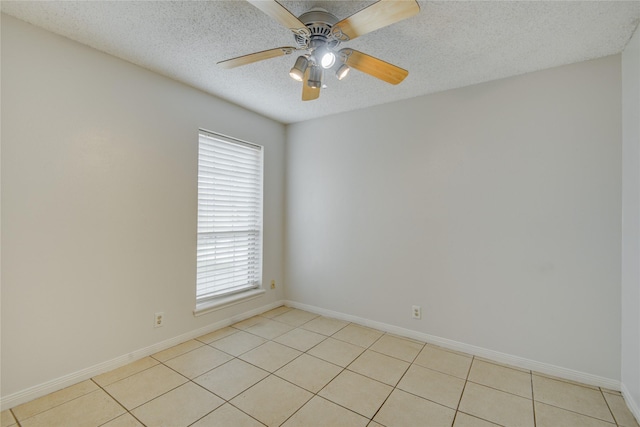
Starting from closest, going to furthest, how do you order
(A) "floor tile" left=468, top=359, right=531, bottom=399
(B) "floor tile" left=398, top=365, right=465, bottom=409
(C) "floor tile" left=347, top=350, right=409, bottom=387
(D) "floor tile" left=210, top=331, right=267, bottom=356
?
(B) "floor tile" left=398, top=365, right=465, bottom=409, (A) "floor tile" left=468, top=359, right=531, bottom=399, (C) "floor tile" left=347, top=350, right=409, bottom=387, (D) "floor tile" left=210, top=331, right=267, bottom=356

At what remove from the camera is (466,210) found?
2664 millimetres

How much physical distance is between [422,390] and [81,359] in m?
2.52

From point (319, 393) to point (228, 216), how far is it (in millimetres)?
2047

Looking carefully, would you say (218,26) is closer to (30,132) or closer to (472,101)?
(30,132)

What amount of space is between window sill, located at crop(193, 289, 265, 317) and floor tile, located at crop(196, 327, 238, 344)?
226 mm

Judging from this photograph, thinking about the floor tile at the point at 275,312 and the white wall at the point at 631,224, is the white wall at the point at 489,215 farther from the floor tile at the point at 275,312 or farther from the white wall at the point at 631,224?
the floor tile at the point at 275,312

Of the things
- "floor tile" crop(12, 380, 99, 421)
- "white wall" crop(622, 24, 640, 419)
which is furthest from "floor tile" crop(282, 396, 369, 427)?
"white wall" crop(622, 24, 640, 419)

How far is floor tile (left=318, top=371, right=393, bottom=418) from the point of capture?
1901 millimetres

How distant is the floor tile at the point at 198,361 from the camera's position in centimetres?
230

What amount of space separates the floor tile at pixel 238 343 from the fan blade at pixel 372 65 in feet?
8.29

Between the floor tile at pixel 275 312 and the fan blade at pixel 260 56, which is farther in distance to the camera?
the floor tile at pixel 275 312

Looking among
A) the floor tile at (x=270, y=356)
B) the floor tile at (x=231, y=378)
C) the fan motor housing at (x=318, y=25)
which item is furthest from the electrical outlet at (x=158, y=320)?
the fan motor housing at (x=318, y=25)

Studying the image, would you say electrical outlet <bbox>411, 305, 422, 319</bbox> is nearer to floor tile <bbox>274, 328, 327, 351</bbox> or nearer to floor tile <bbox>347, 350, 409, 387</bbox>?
floor tile <bbox>347, 350, 409, 387</bbox>

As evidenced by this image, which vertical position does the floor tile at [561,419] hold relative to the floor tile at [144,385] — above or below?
above
